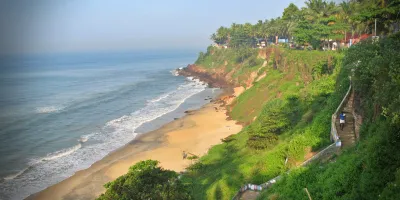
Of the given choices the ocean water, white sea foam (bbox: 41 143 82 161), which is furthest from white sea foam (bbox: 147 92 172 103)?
white sea foam (bbox: 41 143 82 161)

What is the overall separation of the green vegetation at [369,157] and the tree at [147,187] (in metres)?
4.69

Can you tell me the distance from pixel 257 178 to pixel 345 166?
731 centimetres

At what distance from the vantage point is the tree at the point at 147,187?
14.8 m

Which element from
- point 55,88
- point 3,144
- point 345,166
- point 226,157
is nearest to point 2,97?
point 55,88

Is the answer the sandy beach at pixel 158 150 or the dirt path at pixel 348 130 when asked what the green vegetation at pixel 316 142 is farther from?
the sandy beach at pixel 158 150

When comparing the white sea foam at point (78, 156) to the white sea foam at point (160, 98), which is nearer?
the white sea foam at point (78, 156)

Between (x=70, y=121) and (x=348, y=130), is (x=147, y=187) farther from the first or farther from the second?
(x=70, y=121)

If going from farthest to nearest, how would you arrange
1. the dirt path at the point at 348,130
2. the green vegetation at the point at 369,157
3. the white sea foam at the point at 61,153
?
the white sea foam at the point at 61,153 < the dirt path at the point at 348,130 < the green vegetation at the point at 369,157

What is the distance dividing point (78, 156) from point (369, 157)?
3161 cm

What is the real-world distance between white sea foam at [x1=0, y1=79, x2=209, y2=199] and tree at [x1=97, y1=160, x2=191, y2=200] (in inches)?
656

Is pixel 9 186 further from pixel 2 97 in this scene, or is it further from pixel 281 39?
pixel 281 39

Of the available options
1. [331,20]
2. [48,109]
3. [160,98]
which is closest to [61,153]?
[48,109]

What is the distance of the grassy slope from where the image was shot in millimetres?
21156

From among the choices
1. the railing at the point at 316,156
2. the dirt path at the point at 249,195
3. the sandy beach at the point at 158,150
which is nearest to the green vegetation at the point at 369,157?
the railing at the point at 316,156
